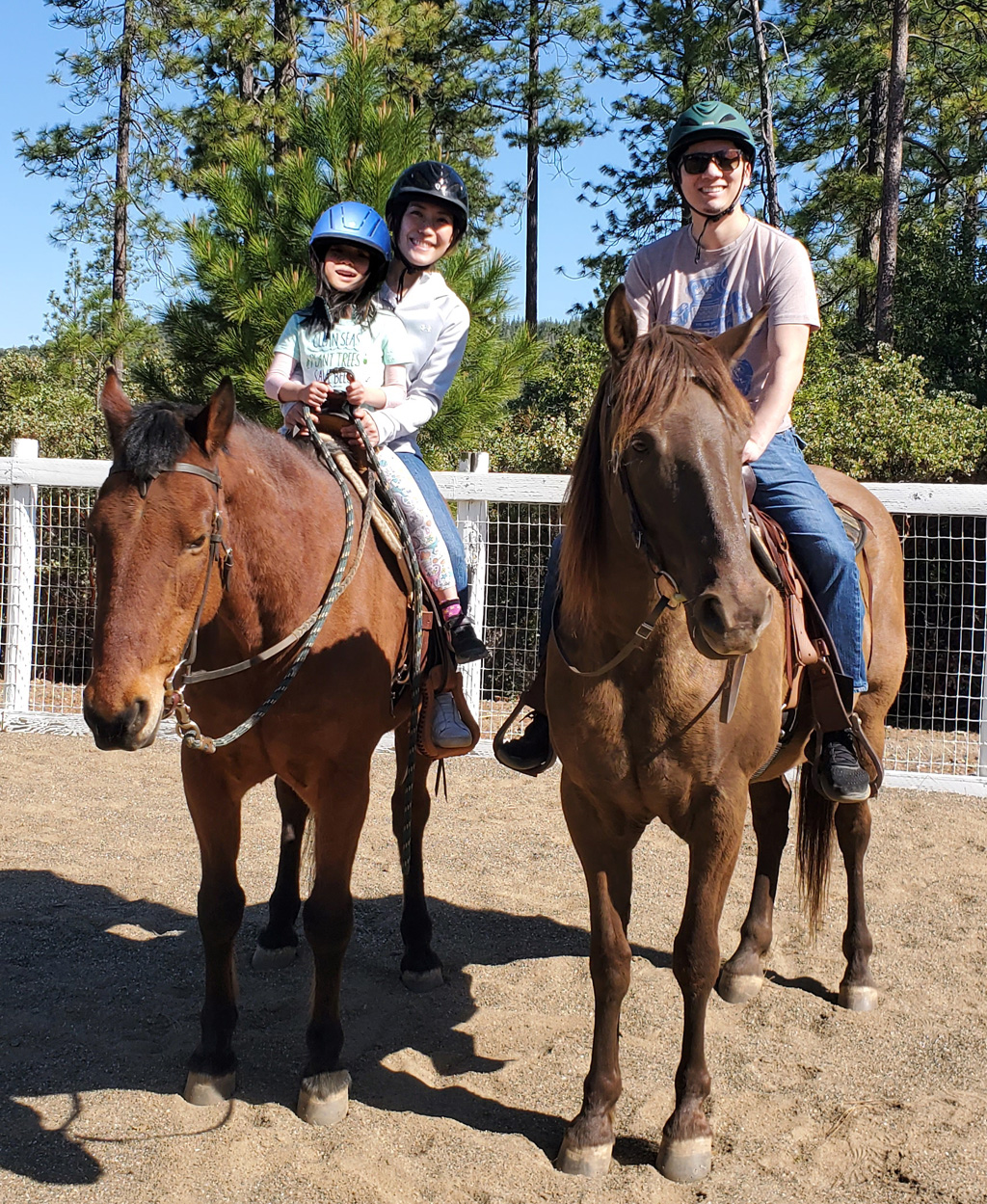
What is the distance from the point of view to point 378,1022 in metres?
3.67

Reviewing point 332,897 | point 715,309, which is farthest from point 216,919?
point 715,309

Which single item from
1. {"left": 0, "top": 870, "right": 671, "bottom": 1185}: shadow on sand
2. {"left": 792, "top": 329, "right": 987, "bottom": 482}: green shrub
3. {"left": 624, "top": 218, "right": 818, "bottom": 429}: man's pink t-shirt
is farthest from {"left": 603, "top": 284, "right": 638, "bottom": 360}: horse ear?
{"left": 792, "top": 329, "right": 987, "bottom": 482}: green shrub

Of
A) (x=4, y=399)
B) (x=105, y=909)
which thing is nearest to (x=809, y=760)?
(x=105, y=909)

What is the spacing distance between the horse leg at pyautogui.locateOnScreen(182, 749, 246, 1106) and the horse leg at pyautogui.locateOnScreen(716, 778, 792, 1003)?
6.27ft

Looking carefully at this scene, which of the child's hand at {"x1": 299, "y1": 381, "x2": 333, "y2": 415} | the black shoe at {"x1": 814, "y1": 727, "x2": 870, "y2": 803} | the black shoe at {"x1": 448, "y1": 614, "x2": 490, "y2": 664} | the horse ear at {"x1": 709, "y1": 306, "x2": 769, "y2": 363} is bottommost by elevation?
the black shoe at {"x1": 814, "y1": 727, "x2": 870, "y2": 803}

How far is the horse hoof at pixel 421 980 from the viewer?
3.96 meters

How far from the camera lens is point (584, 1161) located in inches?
110

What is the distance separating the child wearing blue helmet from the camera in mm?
3734

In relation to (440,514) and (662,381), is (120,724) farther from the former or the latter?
(440,514)

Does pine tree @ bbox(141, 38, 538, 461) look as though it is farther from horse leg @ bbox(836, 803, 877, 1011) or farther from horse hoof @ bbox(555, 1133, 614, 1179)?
horse hoof @ bbox(555, 1133, 614, 1179)

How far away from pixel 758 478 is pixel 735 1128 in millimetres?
2091

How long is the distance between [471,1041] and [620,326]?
2.53 metres

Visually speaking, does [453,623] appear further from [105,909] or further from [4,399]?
[4,399]

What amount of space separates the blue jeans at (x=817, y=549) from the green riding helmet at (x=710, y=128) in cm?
103
